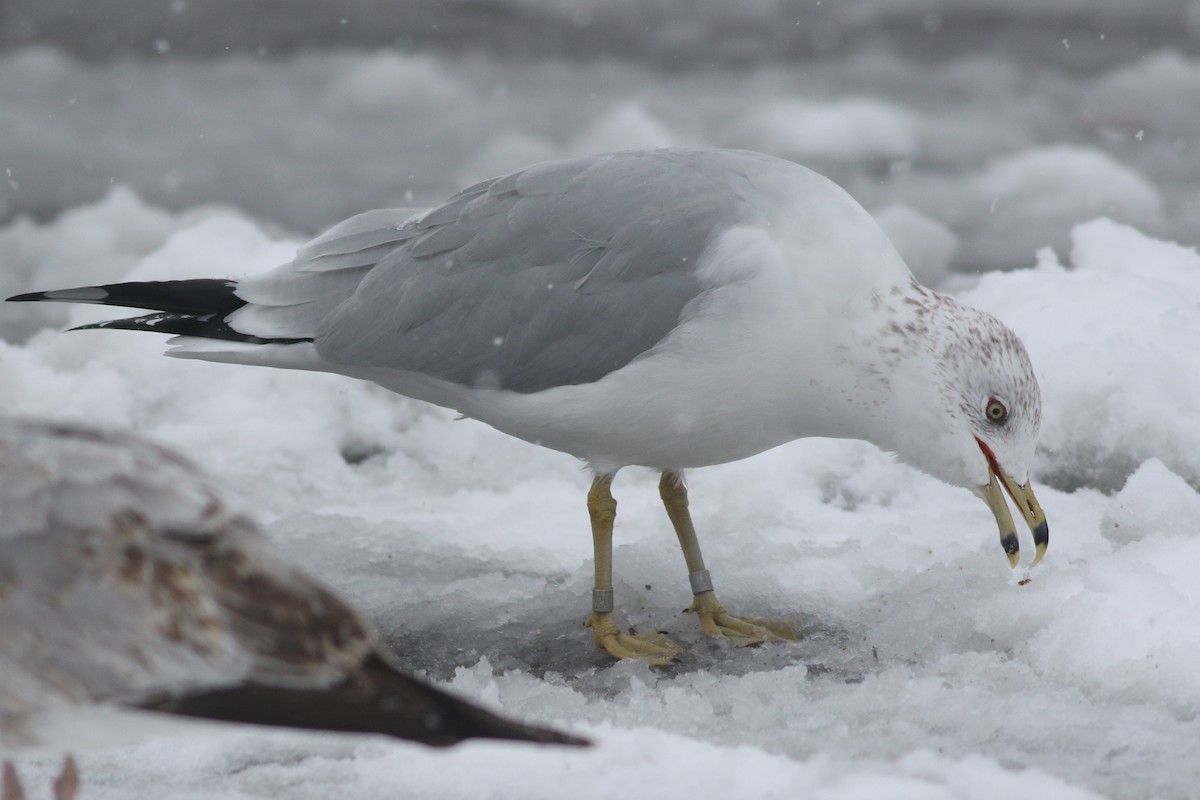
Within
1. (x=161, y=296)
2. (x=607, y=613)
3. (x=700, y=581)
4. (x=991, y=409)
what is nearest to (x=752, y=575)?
(x=700, y=581)

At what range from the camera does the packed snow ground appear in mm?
2752

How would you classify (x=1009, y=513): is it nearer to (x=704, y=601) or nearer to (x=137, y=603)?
(x=704, y=601)

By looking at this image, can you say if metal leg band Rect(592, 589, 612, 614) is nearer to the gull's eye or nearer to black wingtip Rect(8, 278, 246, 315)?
the gull's eye

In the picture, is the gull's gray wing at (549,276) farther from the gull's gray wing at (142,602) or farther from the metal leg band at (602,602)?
the gull's gray wing at (142,602)

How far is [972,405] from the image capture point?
341 centimetres

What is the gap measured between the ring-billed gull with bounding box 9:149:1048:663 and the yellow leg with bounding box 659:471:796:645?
0.01m

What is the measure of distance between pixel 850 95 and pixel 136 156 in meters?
4.38

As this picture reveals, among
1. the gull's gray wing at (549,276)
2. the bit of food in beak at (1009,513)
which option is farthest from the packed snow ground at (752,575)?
the gull's gray wing at (549,276)

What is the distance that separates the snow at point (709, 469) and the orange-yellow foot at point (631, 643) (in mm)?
55

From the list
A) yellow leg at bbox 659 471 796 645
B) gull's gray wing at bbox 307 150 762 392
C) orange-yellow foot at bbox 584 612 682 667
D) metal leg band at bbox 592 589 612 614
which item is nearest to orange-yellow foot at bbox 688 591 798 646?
yellow leg at bbox 659 471 796 645

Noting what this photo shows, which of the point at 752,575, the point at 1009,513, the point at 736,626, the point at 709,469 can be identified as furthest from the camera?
the point at 709,469

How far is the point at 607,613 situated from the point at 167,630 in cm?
179

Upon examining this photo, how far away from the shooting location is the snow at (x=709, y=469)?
2.86 meters

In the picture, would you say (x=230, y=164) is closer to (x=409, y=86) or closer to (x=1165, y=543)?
(x=409, y=86)
